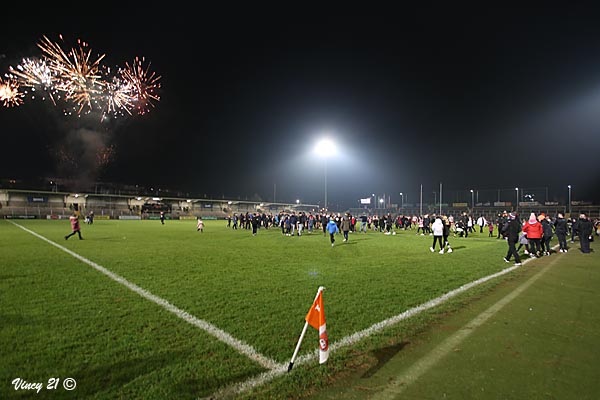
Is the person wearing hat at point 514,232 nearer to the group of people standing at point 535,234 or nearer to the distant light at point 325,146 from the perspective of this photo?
the group of people standing at point 535,234

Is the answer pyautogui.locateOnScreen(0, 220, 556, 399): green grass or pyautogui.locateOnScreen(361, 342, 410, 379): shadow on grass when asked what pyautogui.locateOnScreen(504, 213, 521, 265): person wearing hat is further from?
pyautogui.locateOnScreen(361, 342, 410, 379): shadow on grass

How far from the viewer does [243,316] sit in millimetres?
5277

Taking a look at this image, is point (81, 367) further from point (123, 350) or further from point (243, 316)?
point (243, 316)

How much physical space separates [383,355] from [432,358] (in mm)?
586

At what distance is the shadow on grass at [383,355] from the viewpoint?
11.7 feet

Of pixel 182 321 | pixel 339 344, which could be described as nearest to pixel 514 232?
pixel 339 344

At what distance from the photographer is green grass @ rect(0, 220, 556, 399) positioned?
3.36m

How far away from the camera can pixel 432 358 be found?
3920mm

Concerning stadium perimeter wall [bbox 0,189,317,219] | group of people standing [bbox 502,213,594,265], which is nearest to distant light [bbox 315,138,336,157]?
group of people standing [bbox 502,213,594,265]

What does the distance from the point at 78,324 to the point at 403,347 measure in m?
4.72

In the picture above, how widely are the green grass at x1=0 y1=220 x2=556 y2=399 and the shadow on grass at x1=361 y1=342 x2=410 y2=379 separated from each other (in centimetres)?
15

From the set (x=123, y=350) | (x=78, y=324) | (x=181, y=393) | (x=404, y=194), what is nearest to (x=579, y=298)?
(x=181, y=393)

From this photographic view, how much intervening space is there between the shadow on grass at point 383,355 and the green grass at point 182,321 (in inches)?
6.1

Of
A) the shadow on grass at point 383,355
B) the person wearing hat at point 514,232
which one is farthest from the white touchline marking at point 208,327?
the person wearing hat at point 514,232
